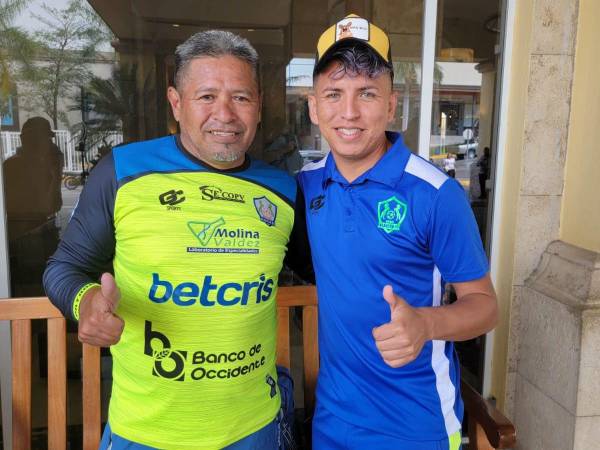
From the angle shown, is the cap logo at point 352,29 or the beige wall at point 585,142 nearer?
the cap logo at point 352,29

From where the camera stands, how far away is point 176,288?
1.50 metres

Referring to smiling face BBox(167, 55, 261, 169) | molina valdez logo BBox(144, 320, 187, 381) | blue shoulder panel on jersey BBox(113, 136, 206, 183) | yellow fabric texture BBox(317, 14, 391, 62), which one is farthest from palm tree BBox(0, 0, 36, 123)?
yellow fabric texture BBox(317, 14, 391, 62)

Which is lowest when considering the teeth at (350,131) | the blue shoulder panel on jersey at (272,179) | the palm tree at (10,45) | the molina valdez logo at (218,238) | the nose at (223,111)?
the molina valdez logo at (218,238)

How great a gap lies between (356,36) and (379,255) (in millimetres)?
631

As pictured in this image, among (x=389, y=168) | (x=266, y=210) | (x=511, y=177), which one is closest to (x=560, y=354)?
(x=511, y=177)

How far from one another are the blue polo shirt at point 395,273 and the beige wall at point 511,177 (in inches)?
48.7

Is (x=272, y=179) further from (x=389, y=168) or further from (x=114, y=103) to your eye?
(x=114, y=103)

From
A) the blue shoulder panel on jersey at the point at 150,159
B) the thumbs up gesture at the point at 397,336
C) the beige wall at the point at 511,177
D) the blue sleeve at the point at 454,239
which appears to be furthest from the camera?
the beige wall at the point at 511,177

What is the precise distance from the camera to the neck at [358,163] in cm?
152

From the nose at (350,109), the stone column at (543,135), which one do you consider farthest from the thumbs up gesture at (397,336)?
the stone column at (543,135)

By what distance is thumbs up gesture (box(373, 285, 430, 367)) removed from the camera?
3.59ft

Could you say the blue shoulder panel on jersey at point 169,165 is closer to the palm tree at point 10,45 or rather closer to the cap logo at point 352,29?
the cap logo at point 352,29

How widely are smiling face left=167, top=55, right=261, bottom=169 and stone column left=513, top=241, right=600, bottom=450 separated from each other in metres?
Result: 1.65

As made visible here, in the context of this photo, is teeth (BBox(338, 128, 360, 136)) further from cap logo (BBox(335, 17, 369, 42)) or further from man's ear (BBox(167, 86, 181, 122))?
man's ear (BBox(167, 86, 181, 122))
